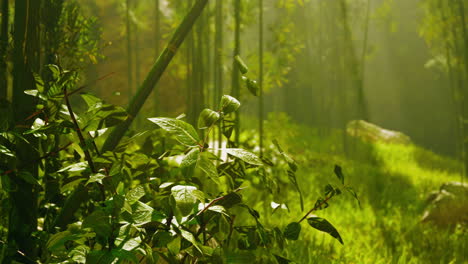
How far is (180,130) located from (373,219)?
2.64 meters

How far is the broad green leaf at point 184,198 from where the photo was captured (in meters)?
0.61

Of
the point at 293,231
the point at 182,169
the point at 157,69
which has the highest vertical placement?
the point at 157,69

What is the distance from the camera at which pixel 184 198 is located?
630mm

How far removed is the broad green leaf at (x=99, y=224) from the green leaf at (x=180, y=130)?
19cm

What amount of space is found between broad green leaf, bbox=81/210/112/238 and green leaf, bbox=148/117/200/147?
186 mm

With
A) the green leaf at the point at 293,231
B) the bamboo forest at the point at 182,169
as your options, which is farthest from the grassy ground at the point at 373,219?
the green leaf at the point at 293,231

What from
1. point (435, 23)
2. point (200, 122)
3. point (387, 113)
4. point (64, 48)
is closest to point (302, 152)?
point (435, 23)

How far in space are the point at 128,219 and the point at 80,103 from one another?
350 centimetres

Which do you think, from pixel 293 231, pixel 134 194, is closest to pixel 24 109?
pixel 134 194

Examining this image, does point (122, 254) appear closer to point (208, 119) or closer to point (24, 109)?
point (208, 119)

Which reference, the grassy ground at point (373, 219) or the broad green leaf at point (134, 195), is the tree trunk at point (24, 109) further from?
the grassy ground at point (373, 219)

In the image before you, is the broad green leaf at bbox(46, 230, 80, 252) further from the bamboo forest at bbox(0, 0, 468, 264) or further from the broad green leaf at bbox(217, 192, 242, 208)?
the broad green leaf at bbox(217, 192, 242, 208)

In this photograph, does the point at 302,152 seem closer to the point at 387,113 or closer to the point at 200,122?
the point at 200,122

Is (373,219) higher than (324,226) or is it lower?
lower
